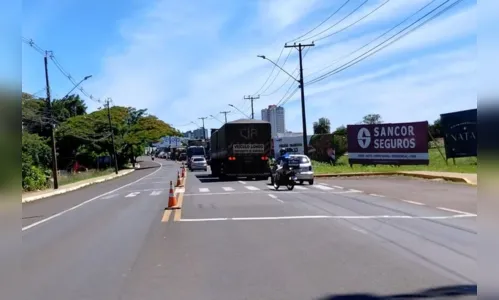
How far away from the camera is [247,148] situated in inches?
Result: 1469

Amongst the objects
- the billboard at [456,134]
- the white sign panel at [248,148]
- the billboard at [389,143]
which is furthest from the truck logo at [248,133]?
the billboard at [456,134]

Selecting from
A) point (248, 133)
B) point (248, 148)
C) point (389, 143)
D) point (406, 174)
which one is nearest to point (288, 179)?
point (248, 148)

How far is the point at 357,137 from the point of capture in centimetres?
4512

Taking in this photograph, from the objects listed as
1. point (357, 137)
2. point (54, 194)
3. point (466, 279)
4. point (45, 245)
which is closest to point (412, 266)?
point (466, 279)

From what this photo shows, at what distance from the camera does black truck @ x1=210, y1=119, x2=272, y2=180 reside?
37.3m

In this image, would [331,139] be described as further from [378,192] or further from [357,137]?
[378,192]

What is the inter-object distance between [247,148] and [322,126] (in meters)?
92.3

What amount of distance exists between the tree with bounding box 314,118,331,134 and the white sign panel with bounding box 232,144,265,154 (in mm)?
89631

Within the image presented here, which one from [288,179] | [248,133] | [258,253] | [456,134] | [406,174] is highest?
[248,133]

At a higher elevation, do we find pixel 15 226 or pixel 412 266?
pixel 15 226

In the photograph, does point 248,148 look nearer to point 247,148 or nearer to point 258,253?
point 247,148

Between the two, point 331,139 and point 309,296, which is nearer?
point 309,296

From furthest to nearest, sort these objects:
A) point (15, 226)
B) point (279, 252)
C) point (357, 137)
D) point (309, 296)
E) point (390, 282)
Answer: point (357, 137) < point (279, 252) < point (390, 282) < point (309, 296) < point (15, 226)

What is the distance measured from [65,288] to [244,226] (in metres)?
6.61
